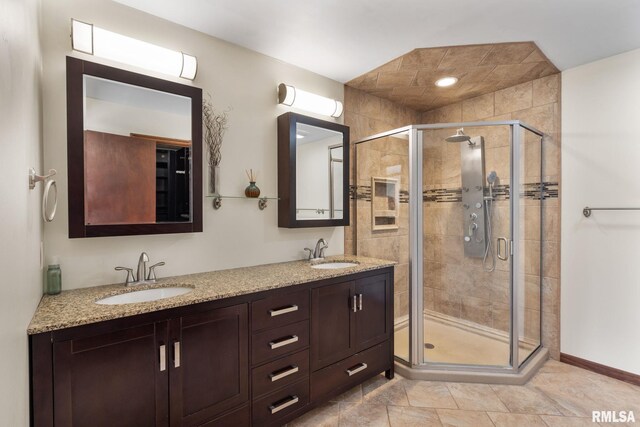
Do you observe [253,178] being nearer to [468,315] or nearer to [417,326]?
[417,326]

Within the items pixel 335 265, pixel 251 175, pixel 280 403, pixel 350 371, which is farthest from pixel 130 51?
pixel 350 371

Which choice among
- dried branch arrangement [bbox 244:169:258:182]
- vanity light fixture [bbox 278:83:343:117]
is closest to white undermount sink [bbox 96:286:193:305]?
dried branch arrangement [bbox 244:169:258:182]

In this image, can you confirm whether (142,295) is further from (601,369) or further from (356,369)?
(601,369)

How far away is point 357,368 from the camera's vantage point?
2.17 meters

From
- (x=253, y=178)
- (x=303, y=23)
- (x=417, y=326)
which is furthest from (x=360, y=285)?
(x=303, y=23)

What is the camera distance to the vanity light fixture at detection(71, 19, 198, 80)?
5.19ft

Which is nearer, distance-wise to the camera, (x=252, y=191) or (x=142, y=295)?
(x=142, y=295)

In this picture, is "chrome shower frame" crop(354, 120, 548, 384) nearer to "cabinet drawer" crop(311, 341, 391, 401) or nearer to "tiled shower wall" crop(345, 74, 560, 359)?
"tiled shower wall" crop(345, 74, 560, 359)

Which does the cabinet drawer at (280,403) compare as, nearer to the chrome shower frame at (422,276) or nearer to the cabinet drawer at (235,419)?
the cabinet drawer at (235,419)

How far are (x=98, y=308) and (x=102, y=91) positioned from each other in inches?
44.0

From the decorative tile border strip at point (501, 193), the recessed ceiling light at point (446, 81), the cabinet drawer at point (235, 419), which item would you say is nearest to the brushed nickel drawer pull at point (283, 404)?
the cabinet drawer at point (235, 419)

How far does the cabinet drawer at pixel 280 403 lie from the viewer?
1.68 m

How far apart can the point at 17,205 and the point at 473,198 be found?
2801mm

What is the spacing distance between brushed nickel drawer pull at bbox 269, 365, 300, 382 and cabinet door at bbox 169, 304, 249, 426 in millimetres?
151
